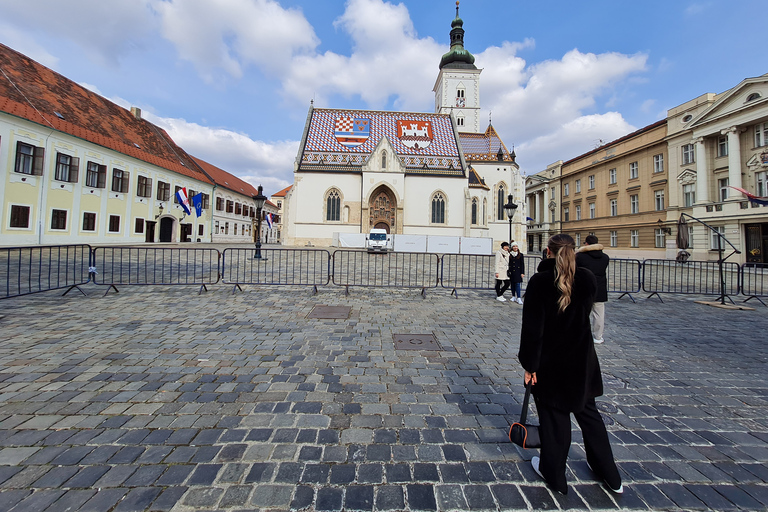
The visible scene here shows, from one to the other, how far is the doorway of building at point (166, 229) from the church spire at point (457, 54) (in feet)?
146

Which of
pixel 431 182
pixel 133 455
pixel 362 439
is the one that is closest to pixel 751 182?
pixel 431 182

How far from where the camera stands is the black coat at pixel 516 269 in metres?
8.26

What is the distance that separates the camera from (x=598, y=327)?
5.14m

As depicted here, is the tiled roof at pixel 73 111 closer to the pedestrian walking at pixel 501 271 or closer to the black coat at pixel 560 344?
the pedestrian walking at pixel 501 271

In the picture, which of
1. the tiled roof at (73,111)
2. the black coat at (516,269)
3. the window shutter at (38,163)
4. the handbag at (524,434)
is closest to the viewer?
the handbag at (524,434)

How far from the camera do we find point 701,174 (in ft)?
81.7

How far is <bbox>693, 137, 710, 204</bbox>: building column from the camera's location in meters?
24.8

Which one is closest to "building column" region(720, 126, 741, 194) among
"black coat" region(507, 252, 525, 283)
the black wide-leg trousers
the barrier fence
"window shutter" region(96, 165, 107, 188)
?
the barrier fence

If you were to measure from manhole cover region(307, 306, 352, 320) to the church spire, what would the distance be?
53110mm

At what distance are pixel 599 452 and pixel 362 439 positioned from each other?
163 cm

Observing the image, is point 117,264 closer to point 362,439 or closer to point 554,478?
point 362,439

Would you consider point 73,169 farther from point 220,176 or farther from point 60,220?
point 220,176

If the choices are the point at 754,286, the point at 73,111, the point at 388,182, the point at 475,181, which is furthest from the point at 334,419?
the point at 475,181

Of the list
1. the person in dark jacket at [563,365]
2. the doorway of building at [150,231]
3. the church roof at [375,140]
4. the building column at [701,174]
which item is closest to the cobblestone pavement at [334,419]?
the person in dark jacket at [563,365]
